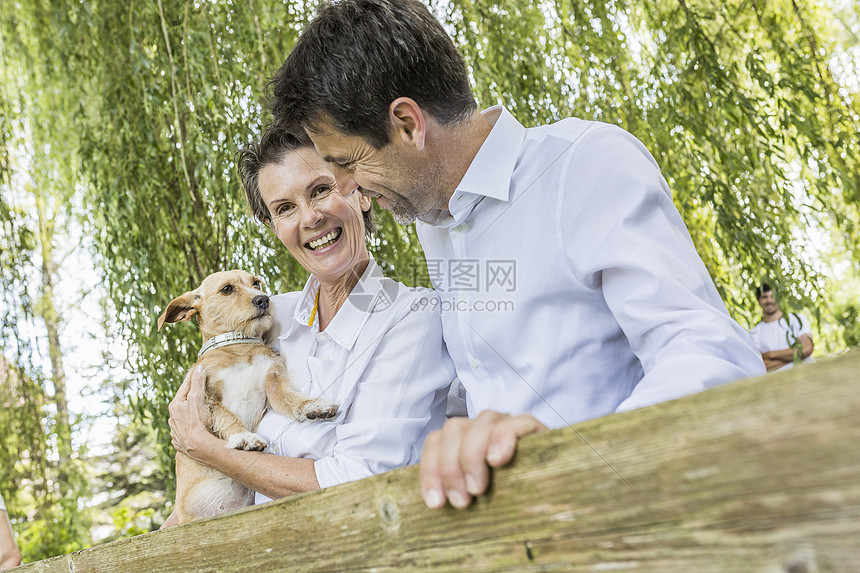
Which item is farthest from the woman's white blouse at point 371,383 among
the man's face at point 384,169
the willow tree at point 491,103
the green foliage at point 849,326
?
the green foliage at point 849,326

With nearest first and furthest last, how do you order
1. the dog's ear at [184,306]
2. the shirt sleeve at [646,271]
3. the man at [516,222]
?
the shirt sleeve at [646,271]
the man at [516,222]
the dog's ear at [184,306]

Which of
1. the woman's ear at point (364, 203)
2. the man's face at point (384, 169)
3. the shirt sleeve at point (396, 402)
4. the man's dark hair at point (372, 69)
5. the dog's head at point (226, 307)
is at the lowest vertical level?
the shirt sleeve at point (396, 402)

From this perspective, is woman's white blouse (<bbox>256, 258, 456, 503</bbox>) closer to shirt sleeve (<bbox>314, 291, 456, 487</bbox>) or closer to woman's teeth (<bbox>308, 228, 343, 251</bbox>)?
shirt sleeve (<bbox>314, 291, 456, 487</bbox>)

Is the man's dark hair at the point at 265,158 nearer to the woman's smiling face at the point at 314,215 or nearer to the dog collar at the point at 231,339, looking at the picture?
the woman's smiling face at the point at 314,215

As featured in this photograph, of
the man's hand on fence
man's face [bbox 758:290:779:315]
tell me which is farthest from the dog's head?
man's face [bbox 758:290:779:315]

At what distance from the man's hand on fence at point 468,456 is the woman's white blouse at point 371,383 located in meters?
0.84

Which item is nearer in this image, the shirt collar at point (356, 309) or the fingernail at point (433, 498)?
the fingernail at point (433, 498)

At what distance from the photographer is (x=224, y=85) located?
249cm

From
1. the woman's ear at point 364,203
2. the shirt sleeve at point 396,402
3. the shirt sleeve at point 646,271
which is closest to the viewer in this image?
the shirt sleeve at point 646,271

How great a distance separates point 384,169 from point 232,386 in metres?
0.70

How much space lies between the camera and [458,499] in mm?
627

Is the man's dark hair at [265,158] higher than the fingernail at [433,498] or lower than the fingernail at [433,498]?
higher

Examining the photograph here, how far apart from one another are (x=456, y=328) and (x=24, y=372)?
2.49 m

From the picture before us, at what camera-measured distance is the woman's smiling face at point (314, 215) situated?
1.69m
